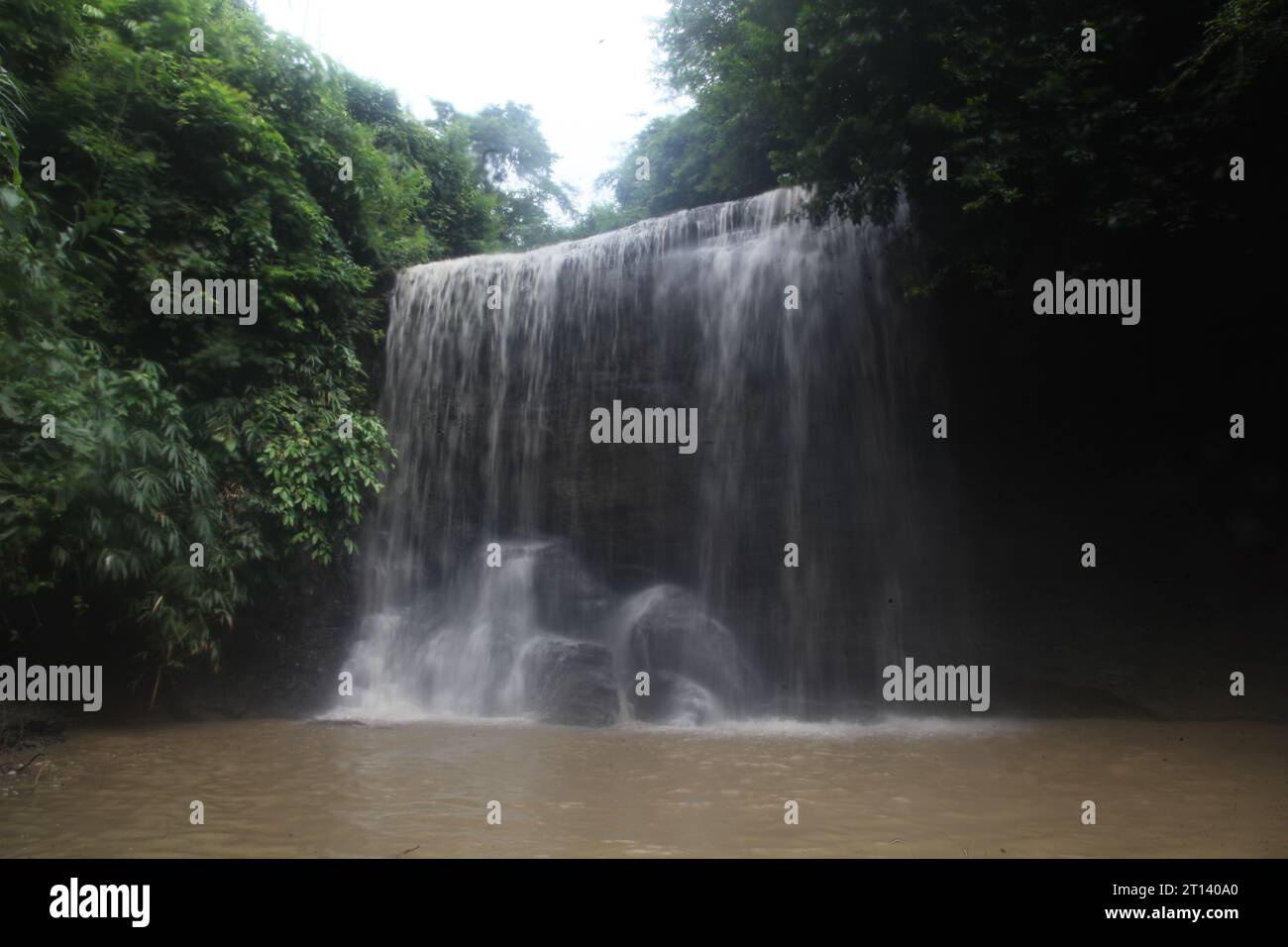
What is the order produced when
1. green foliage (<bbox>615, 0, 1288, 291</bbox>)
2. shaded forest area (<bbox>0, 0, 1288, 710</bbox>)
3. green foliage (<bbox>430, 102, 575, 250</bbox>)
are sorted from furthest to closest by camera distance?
green foliage (<bbox>430, 102, 575, 250</bbox>) < shaded forest area (<bbox>0, 0, 1288, 710</bbox>) < green foliage (<bbox>615, 0, 1288, 291</bbox>)

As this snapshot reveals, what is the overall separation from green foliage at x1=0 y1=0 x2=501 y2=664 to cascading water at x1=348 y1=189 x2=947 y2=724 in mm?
1243

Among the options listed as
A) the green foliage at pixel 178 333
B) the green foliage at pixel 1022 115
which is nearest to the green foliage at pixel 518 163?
the green foliage at pixel 178 333

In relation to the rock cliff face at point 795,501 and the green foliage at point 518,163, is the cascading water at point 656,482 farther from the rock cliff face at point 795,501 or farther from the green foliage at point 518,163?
the green foliage at point 518,163

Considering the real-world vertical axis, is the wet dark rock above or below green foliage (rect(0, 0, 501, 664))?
below

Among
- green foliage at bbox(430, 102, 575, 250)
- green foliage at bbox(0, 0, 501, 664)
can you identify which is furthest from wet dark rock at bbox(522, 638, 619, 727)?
green foliage at bbox(430, 102, 575, 250)

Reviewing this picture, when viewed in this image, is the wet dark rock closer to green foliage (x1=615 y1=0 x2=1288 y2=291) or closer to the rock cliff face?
the rock cliff face

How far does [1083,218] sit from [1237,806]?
5.18m

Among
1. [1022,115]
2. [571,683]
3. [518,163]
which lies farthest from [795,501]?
[518,163]

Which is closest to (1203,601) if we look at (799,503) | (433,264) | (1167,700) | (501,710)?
(1167,700)

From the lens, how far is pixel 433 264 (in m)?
12.9

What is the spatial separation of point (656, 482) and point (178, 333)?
5959mm

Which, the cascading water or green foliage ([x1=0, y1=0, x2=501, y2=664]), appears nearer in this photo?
green foliage ([x1=0, y1=0, x2=501, y2=664])

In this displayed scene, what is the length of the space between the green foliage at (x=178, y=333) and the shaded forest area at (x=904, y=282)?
0.12 ft

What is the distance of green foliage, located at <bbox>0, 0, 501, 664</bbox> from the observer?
24.6 feet
